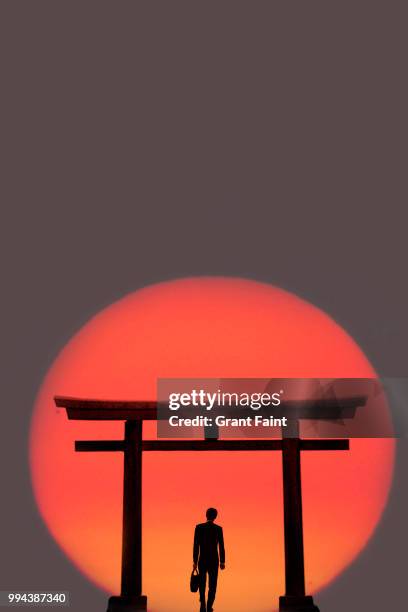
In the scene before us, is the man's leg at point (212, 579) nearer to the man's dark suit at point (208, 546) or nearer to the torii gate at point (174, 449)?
the man's dark suit at point (208, 546)

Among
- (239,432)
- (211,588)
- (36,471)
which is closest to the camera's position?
(211,588)

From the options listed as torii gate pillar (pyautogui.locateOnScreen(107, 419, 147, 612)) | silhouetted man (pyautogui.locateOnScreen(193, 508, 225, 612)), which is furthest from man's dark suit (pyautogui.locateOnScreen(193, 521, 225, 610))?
torii gate pillar (pyautogui.locateOnScreen(107, 419, 147, 612))

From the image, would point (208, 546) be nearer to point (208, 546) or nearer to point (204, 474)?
point (208, 546)

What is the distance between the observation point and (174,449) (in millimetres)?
13898

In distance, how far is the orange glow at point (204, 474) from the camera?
1833 centimetres

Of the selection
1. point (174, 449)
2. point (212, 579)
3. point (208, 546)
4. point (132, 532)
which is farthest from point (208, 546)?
point (174, 449)

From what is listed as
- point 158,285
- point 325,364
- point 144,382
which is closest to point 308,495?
point 325,364

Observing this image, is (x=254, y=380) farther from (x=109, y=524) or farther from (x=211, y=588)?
(x=109, y=524)

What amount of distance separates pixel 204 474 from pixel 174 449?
4897mm

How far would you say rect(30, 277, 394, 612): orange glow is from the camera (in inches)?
722

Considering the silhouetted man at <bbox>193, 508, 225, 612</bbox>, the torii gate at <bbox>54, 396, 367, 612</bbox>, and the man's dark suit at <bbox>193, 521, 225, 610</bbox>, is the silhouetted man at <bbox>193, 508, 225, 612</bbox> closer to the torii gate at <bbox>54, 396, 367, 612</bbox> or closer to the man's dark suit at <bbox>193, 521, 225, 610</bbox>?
the man's dark suit at <bbox>193, 521, 225, 610</bbox>

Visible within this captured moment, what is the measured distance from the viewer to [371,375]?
1947 centimetres

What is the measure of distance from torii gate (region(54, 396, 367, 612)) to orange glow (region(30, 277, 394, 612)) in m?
4.28

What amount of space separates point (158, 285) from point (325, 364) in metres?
4.48
